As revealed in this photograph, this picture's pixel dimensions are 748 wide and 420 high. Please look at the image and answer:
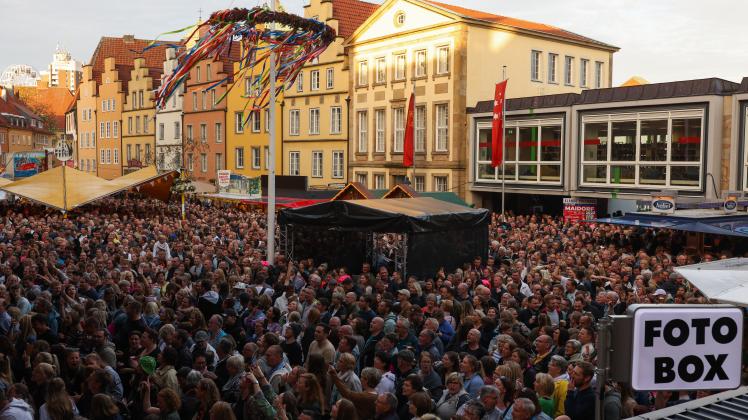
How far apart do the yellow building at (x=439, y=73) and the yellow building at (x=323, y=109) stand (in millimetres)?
1155

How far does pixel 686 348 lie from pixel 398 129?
36.1m

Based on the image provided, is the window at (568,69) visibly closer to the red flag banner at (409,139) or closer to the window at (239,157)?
the red flag banner at (409,139)

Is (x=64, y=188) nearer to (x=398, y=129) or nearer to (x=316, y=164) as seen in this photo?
(x=398, y=129)

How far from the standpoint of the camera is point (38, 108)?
117 m

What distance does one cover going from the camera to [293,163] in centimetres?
4719

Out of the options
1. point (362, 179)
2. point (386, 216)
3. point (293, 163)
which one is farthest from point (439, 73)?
point (386, 216)

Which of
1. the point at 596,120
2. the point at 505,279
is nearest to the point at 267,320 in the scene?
the point at 505,279

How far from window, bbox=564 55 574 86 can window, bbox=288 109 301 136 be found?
53.2 ft

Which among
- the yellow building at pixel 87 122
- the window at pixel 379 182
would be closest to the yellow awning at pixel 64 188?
the window at pixel 379 182

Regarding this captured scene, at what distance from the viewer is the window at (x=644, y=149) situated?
27.5 metres

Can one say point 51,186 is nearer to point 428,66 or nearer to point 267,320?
point 428,66

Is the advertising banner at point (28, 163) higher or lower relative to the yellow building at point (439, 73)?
lower

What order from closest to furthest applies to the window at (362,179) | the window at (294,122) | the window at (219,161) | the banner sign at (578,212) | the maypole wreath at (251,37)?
the maypole wreath at (251,37) < the banner sign at (578,212) < the window at (362,179) < the window at (294,122) < the window at (219,161)

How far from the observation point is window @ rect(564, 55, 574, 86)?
1623 inches
